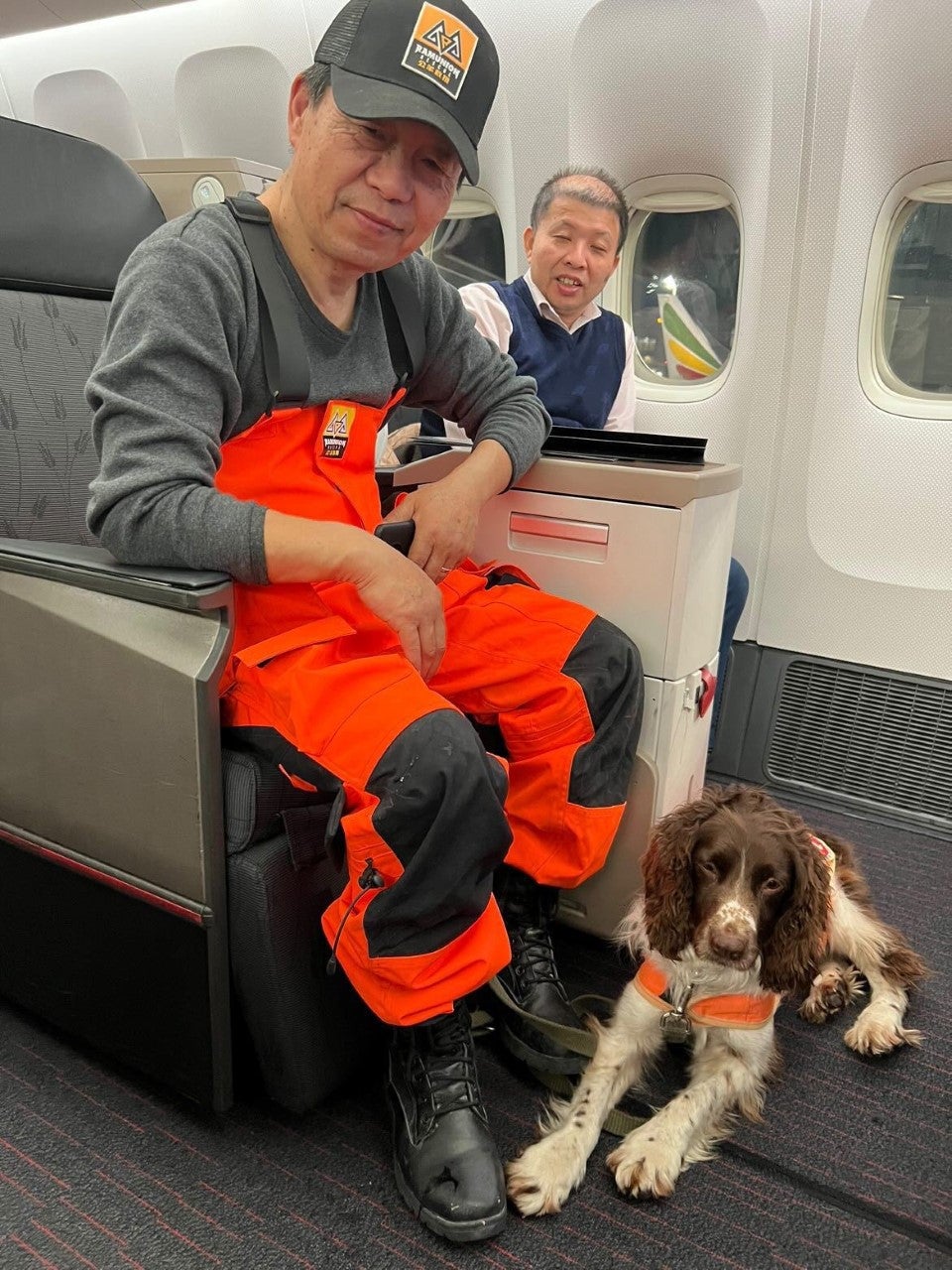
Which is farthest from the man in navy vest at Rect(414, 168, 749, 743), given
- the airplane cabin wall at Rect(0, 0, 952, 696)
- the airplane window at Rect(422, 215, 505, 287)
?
the airplane window at Rect(422, 215, 505, 287)

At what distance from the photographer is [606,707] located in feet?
5.89

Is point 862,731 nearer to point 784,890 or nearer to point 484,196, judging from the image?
point 784,890

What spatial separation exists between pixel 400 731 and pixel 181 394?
1.91ft

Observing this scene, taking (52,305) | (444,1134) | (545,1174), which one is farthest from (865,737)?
(52,305)

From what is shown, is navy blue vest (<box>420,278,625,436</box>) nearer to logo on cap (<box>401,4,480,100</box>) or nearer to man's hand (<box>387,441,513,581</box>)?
man's hand (<box>387,441,513,581</box>)

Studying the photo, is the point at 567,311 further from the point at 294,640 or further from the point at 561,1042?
the point at 561,1042

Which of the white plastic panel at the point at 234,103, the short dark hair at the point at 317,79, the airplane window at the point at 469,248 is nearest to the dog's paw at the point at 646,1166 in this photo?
the short dark hair at the point at 317,79

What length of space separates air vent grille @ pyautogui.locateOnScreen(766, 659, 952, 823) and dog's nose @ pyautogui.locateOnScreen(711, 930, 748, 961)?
1805 mm

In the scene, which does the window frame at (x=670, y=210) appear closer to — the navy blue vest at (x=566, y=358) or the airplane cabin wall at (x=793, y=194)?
the airplane cabin wall at (x=793, y=194)

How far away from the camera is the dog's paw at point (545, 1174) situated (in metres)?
1.41

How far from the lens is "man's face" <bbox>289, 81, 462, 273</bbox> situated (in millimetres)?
1377

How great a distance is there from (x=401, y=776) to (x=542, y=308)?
1.95 m

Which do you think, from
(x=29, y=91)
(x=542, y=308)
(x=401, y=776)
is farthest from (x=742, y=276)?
(x=29, y=91)

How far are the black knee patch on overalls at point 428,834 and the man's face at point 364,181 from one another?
30.7 inches
